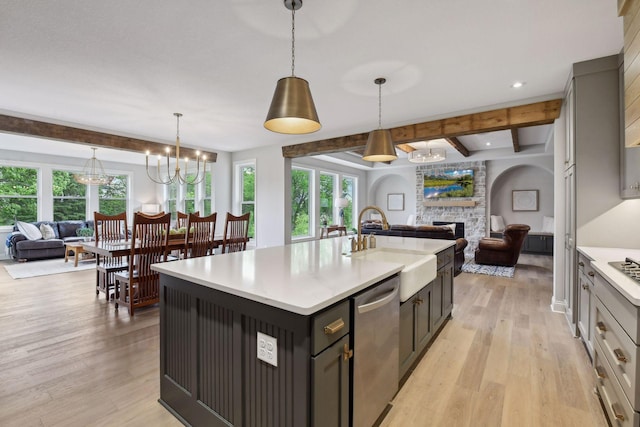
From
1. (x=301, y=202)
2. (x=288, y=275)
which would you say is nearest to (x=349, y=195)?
(x=301, y=202)

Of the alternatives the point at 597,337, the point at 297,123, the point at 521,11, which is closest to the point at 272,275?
the point at 297,123

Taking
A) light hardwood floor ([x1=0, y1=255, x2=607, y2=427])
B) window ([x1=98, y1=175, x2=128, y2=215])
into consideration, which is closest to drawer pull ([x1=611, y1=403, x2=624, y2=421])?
light hardwood floor ([x1=0, y1=255, x2=607, y2=427])

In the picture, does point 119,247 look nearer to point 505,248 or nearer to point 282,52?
point 282,52

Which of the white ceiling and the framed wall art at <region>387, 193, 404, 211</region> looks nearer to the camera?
the white ceiling

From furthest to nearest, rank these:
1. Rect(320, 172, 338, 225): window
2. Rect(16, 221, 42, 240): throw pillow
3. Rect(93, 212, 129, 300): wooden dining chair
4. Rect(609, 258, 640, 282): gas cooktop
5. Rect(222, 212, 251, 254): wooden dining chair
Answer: Rect(320, 172, 338, 225): window
Rect(16, 221, 42, 240): throw pillow
Rect(222, 212, 251, 254): wooden dining chair
Rect(93, 212, 129, 300): wooden dining chair
Rect(609, 258, 640, 282): gas cooktop

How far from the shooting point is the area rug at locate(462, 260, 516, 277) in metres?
5.48

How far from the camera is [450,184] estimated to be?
28.8 feet

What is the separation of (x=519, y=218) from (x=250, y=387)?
9.34 metres

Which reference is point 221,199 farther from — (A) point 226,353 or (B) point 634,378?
(B) point 634,378

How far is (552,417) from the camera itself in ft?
5.82

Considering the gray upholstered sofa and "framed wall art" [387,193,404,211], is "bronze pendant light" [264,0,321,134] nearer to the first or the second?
the gray upholstered sofa

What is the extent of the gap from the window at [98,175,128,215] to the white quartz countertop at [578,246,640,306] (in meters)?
10.6

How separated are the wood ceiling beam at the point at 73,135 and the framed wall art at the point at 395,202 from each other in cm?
712

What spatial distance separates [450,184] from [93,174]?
385 inches
